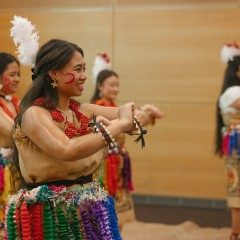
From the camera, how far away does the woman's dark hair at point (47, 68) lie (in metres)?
Result: 2.30

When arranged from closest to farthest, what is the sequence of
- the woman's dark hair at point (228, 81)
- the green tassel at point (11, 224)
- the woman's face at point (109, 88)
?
the green tassel at point (11, 224) < the woman's dark hair at point (228, 81) < the woman's face at point (109, 88)

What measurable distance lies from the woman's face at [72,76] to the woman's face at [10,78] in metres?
1.55

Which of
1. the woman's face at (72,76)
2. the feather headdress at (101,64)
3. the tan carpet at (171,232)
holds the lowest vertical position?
the tan carpet at (171,232)

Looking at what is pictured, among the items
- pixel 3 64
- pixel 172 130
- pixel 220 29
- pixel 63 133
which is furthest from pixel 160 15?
pixel 63 133

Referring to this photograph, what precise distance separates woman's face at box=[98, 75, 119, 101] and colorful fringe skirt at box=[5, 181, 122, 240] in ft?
7.52

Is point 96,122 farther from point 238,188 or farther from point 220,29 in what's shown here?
point 220,29

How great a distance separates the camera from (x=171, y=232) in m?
4.97

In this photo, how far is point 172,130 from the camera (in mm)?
6020

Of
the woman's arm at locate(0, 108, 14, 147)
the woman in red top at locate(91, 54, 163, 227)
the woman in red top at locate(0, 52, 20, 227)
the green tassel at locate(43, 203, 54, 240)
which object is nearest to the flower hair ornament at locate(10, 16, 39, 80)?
the green tassel at locate(43, 203, 54, 240)

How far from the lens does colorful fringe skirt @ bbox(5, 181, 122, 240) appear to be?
90.5 inches

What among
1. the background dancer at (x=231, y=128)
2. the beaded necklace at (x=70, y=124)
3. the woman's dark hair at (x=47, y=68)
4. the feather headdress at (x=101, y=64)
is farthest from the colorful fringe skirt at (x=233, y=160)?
the woman's dark hair at (x=47, y=68)

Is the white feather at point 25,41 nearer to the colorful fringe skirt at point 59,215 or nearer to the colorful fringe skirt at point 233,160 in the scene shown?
the colorful fringe skirt at point 59,215

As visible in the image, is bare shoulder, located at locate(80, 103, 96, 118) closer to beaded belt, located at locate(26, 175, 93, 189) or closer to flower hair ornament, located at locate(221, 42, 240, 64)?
beaded belt, located at locate(26, 175, 93, 189)

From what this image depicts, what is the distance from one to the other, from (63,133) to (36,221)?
1.26 feet
